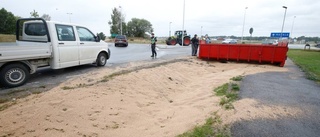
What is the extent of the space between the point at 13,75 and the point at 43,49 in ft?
3.91

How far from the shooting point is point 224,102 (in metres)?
5.09

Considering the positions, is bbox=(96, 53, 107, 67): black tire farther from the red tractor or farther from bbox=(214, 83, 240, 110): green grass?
the red tractor

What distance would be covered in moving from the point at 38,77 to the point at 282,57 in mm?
13386

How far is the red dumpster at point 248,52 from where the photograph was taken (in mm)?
12312

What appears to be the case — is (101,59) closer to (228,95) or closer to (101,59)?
(101,59)

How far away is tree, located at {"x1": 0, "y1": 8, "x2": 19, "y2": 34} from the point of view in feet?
173

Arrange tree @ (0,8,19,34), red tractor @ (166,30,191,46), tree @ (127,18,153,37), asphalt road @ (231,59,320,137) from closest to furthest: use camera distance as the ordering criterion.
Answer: asphalt road @ (231,59,320,137)
red tractor @ (166,30,191,46)
tree @ (0,8,19,34)
tree @ (127,18,153,37)

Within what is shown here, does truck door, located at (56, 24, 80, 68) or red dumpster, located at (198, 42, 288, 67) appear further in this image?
red dumpster, located at (198, 42, 288, 67)

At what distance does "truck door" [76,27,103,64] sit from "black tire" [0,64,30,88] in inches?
94.4

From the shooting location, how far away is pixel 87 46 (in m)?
8.44

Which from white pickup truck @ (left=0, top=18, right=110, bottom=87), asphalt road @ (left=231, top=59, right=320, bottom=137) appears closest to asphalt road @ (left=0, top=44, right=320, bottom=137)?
asphalt road @ (left=231, top=59, right=320, bottom=137)

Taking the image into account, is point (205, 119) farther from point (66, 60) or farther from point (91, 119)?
point (66, 60)

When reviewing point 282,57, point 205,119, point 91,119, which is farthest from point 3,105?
point 282,57

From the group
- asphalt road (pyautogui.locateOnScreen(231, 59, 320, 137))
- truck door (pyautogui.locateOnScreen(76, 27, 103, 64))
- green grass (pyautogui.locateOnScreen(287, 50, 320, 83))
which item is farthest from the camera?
green grass (pyautogui.locateOnScreen(287, 50, 320, 83))
